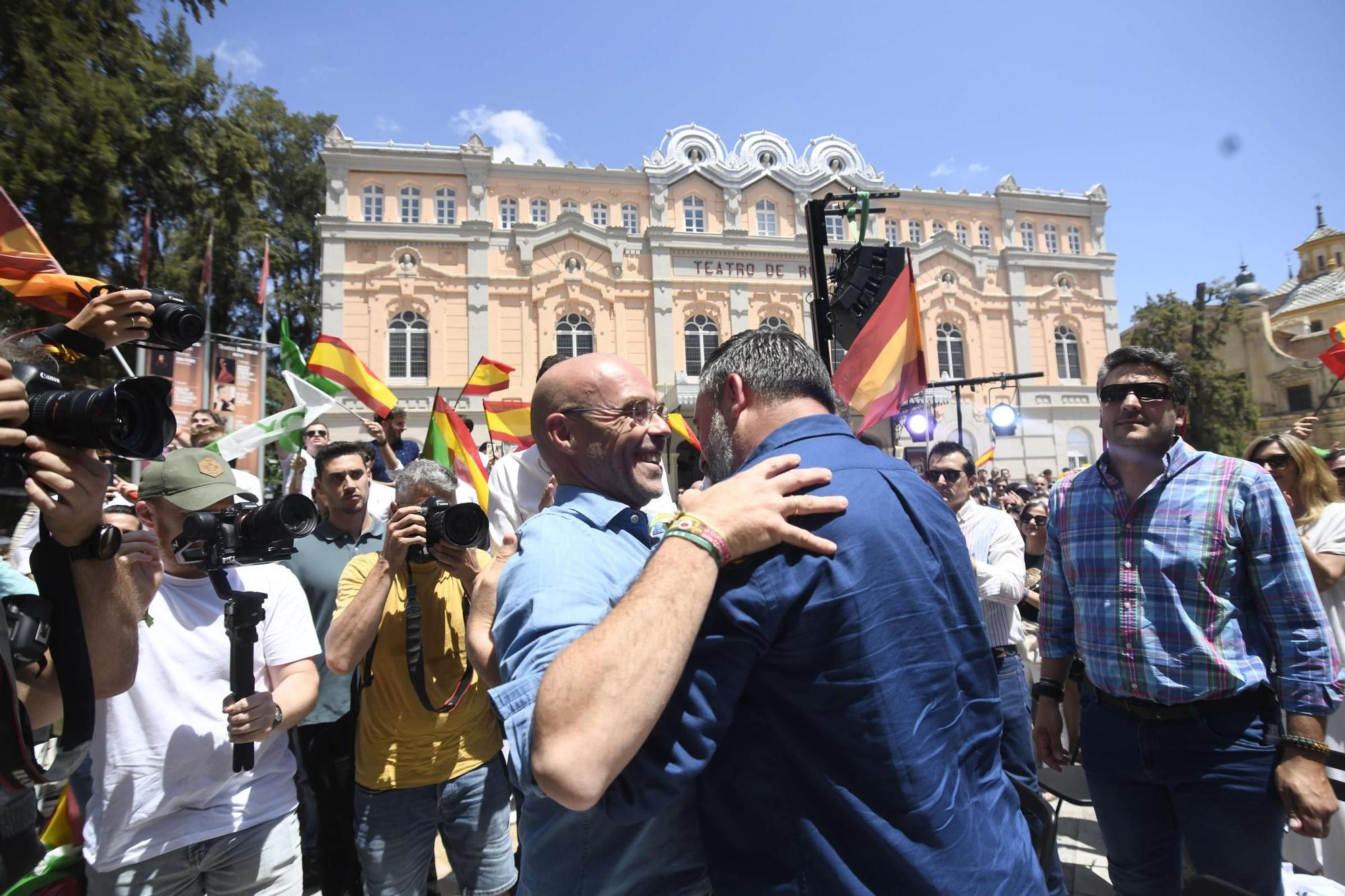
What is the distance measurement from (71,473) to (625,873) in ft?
5.04

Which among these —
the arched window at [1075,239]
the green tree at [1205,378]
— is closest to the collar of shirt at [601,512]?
the arched window at [1075,239]

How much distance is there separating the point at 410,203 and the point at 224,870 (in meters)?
23.4

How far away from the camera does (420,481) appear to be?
3.29 m

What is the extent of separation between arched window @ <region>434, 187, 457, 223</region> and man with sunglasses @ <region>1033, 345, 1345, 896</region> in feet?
76.5

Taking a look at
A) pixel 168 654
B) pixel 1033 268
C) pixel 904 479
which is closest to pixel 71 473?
pixel 168 654

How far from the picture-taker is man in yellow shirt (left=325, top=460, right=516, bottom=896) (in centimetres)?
288

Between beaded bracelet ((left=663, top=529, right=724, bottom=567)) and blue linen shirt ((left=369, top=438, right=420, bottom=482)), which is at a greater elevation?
blue linen shirt ((left=369, top=438, right=420, bottom=482))

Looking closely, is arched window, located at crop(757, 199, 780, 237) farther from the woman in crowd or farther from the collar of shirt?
the collar of shirt

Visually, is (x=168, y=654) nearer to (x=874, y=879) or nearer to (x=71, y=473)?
(x=71, y=473)

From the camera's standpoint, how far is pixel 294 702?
2.62 metres

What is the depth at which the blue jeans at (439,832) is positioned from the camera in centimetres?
292

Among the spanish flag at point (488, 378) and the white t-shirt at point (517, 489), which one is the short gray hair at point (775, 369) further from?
the spanish flag at point (488, 378)

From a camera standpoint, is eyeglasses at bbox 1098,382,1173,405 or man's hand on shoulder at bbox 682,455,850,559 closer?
man's hand on shoulder at bbox 682,455,850,559

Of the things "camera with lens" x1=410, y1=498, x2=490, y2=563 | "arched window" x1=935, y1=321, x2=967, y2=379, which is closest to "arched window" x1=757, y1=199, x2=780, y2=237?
"arched window" x1=935, y1=321, x2=967, y2=379
